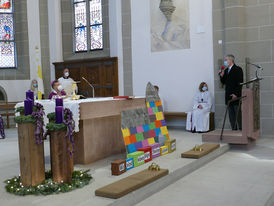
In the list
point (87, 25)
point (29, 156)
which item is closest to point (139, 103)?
point (29, 156)

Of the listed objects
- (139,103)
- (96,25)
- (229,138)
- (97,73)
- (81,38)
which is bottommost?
(229,138)

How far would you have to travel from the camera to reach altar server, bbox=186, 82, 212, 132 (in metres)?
7.89

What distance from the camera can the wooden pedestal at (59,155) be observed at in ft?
11.6

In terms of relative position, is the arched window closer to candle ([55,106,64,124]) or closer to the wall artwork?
the wall artwork

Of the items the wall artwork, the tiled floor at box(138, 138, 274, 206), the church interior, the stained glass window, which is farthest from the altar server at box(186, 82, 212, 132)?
the stained glass window

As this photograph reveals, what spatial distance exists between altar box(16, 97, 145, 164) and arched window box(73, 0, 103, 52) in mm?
5938

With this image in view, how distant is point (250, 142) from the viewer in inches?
243

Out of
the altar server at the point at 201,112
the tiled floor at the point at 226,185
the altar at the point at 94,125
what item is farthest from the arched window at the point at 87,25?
the tiled floor at the point at 226,185

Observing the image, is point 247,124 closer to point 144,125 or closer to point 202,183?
point 144,125

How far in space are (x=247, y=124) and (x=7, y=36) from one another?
859cm

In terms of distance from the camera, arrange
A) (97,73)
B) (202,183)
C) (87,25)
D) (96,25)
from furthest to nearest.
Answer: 1. (87,25)
2. (96,25)
3. (97,73)
4. (202,183)

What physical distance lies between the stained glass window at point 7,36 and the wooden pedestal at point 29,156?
8437 mm

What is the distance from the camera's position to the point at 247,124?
230 inches

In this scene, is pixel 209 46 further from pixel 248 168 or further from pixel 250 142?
pixel 248 168
